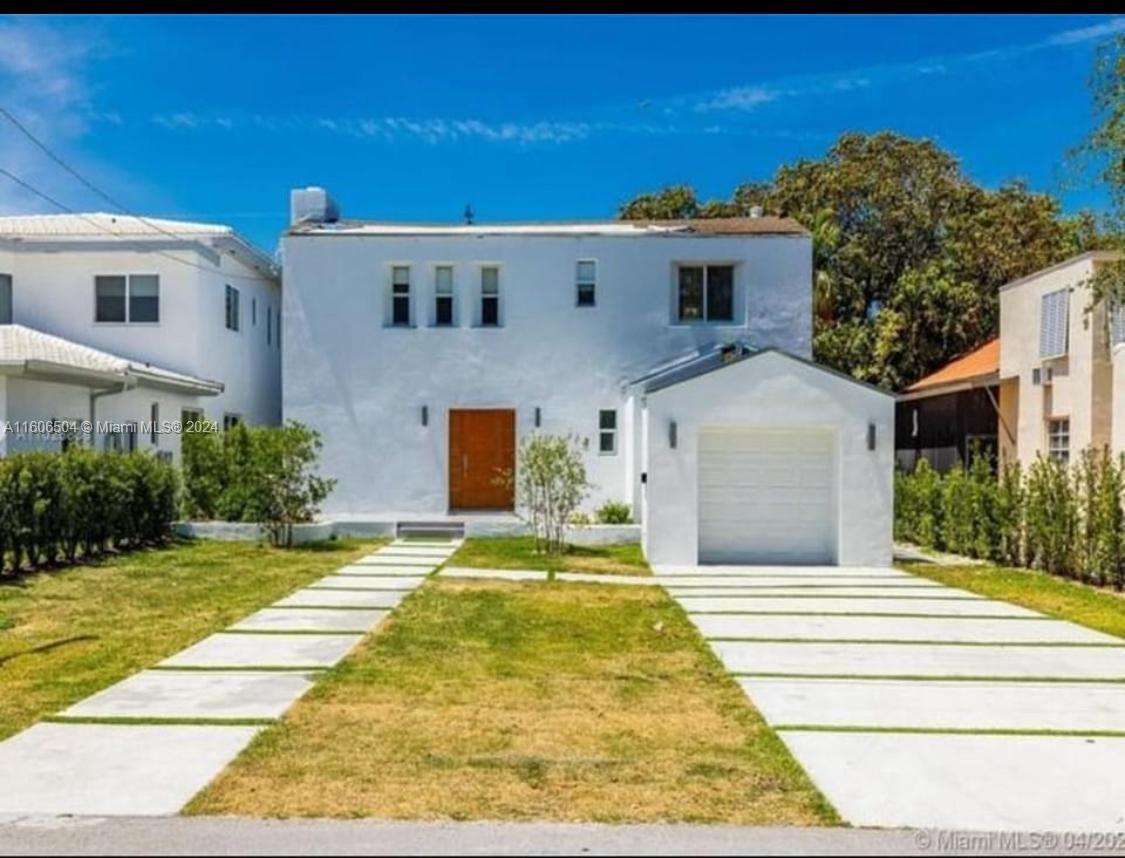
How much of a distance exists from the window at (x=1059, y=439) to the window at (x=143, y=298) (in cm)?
1726

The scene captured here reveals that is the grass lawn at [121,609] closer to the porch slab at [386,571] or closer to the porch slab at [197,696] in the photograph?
the porch slab at [197,696]

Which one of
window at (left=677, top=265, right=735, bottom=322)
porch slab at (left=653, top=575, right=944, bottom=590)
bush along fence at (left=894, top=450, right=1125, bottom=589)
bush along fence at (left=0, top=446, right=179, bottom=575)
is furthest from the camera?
window at (left=677, top=265, right=735, bottom=322)

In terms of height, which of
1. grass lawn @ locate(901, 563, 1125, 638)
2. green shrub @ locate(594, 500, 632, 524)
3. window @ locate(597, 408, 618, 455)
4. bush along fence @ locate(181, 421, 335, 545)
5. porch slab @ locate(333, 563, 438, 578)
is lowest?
grass lawn @ locate(901, 563, 1125, 638)

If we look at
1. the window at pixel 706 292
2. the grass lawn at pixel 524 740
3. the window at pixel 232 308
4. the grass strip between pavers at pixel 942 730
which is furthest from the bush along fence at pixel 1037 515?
the window at pixel 232 308

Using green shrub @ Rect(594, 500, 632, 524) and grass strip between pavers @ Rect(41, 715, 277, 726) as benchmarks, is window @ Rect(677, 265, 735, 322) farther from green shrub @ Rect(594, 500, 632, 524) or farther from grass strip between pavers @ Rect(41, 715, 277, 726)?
grass strip between pavers @ Rect(41, 715, 277, 726)

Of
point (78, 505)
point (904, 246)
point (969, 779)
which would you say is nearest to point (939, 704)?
point (969, 779)

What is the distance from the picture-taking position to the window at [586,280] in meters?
20.0

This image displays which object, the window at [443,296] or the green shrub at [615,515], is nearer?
the green shrub at [615,515]

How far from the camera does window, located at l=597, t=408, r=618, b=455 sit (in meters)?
19.8

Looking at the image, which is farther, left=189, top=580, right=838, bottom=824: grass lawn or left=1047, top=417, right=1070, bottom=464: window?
left=1047, top=417, right=1070, bottom=464: window

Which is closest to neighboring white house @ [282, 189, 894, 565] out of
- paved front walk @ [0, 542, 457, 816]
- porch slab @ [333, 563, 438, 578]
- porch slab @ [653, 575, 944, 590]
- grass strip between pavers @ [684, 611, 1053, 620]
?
porch slab @ [333, 563, 438, 578]

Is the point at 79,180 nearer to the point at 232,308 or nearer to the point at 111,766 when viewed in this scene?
the point at 232,308

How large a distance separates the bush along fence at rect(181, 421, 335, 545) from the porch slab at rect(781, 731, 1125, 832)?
1244 centimetres

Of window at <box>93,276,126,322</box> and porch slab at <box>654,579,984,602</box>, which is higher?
window at <box>93,276,126,322</box>
